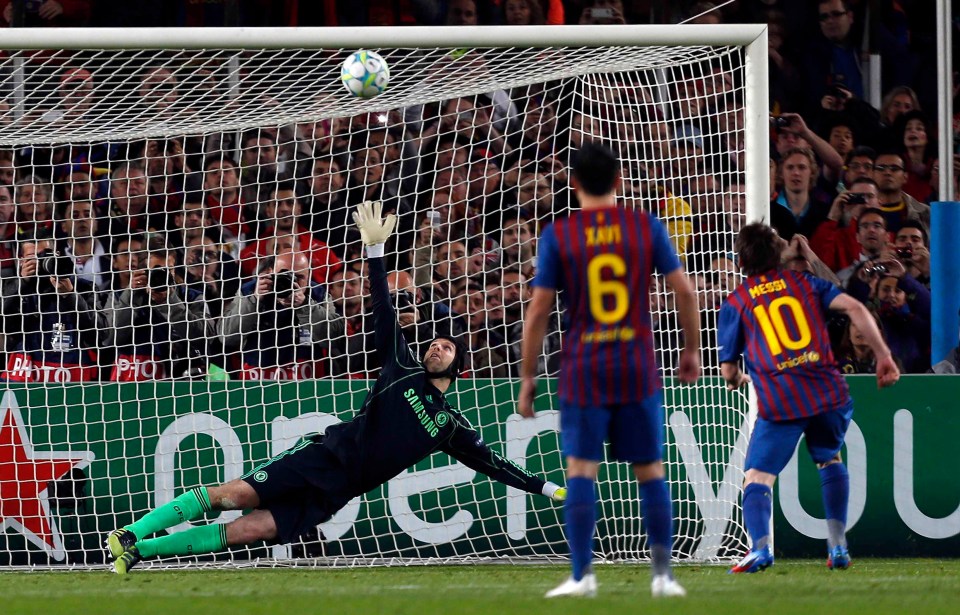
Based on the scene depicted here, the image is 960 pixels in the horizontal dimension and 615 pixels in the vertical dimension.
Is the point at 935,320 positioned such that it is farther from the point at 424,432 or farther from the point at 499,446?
the point at 424,432

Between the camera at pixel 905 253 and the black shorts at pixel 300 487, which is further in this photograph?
the camera at pixel 905 253

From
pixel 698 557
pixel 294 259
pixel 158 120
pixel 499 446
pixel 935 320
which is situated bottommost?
pixel 698 557

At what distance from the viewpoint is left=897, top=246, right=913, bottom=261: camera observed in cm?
1018

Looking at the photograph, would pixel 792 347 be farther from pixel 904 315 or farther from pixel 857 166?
pixel 857 166

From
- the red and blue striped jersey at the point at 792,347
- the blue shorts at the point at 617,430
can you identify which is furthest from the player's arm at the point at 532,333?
the red and blue striped jersey at the point at 792,347

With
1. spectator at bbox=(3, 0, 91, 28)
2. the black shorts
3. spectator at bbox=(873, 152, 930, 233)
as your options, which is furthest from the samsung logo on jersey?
spectator at bbox=(3, 0, 91, 28)

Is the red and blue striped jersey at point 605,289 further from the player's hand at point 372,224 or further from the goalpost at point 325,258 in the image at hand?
the goalpost at point 325,258

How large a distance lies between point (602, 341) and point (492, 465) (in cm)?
259

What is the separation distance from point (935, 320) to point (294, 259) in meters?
4.20

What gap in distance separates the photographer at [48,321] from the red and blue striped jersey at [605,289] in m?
4.67

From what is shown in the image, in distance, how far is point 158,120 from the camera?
831 cm

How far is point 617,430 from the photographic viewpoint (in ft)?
16.1

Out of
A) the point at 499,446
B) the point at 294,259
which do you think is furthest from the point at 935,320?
the point at 294,259

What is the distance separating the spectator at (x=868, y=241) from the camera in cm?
998
